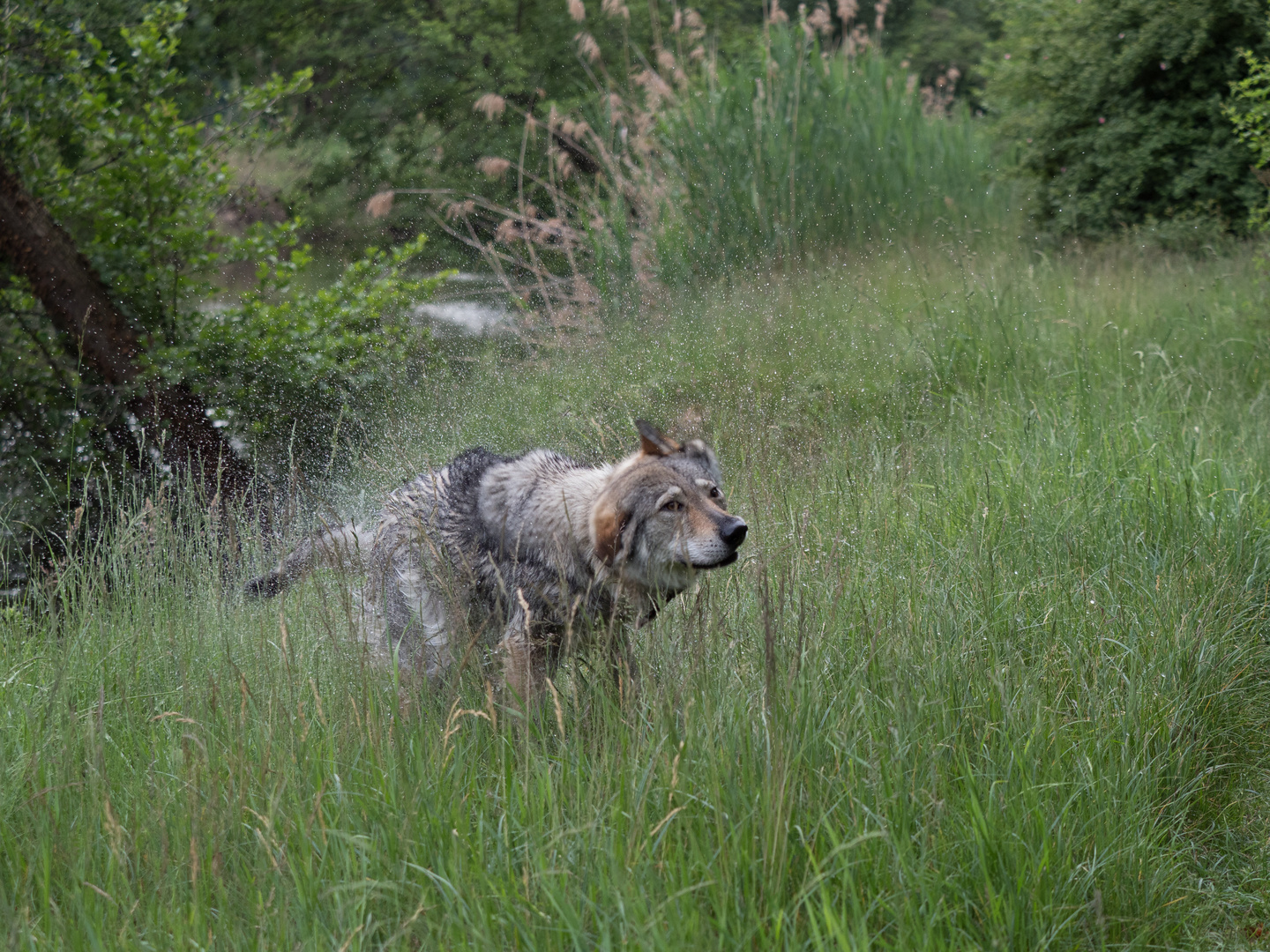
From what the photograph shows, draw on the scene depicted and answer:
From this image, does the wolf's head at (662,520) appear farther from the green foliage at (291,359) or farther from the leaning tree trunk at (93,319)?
the green foliage at (291,359)

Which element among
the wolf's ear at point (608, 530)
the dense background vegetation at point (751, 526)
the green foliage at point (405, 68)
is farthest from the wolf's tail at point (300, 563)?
the green foliage at point (405, 68)

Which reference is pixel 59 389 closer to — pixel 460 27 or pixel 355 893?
pixel 355 893

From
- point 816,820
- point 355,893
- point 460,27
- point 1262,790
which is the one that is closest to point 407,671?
point 355,893

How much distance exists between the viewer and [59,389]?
7.53 m

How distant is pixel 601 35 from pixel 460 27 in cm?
278

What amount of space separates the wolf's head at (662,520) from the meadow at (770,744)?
21cm

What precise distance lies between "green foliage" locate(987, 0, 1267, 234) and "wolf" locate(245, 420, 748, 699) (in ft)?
25.8

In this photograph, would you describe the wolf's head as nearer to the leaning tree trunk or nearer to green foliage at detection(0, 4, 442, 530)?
the leaning tree trunk

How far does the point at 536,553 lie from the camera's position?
3.86 metres

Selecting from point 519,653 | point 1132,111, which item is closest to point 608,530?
point 519,653

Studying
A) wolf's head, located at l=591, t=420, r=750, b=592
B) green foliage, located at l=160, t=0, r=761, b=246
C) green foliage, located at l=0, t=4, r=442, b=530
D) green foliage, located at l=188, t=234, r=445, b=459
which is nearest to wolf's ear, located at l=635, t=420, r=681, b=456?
wolf's head, located at l=591, t=420, r=750, b=592

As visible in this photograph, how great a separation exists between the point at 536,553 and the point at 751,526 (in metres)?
1.06

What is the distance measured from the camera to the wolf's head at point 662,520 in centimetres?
328

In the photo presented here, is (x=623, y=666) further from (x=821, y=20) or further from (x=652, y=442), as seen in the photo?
(x=821, y=20)
